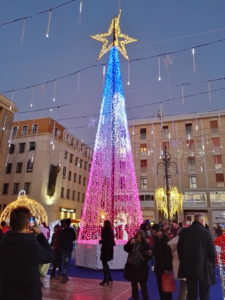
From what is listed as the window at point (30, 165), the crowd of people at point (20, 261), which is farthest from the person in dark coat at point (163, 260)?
the window at point (30, 165)

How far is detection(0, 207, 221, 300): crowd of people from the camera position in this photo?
2.12 metres

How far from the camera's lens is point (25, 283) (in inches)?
82.5

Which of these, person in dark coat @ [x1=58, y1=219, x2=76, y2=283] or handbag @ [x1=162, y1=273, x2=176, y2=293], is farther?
person in dark coat @ [x1=58, y1=219, x2=76, y2=283]

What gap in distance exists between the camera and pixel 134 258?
4.80 m

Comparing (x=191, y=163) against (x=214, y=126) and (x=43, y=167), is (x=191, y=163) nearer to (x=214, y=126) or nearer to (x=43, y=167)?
(x=214, y=126)

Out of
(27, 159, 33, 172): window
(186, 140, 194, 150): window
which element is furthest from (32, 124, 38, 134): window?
(186, 140, 194, 150): window

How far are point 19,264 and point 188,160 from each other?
3536cm

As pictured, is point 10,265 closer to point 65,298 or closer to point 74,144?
point 65,298

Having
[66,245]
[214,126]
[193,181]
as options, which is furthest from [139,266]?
[214,126]

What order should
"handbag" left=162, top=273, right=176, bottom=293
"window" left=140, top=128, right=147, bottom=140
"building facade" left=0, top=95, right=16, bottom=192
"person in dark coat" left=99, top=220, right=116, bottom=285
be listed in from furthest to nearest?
"window" left=140, top=128, right=147, bottom=140
"building facade" left=0, top=95, right=16, bottom=192
"person in dark coat" left=99, top=220, right=116, bottom=285
"handbag" left=162, top=273, right=176, bottom=293

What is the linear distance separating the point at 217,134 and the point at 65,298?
34.1 meters

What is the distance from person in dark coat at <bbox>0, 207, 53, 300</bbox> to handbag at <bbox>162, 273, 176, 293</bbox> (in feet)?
10.4

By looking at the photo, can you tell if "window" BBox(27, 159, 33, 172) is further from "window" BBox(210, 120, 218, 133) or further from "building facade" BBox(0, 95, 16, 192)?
"window" BBox(210, 120, 218, 133)

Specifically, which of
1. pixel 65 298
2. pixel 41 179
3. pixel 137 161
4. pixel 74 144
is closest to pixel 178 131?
pixel 137 161
